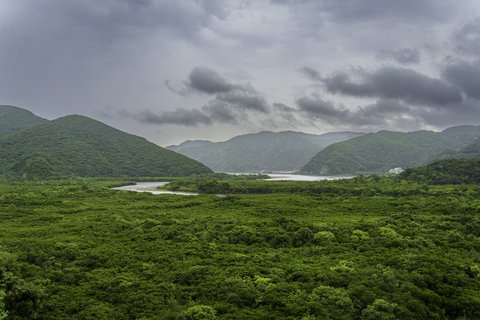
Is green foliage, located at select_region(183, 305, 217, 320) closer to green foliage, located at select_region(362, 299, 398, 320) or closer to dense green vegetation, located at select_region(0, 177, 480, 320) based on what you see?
dense green vegetation, located at select_region(0, 177, 480, 320)

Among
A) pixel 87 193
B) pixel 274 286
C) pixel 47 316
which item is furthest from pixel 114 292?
pixel 87 193

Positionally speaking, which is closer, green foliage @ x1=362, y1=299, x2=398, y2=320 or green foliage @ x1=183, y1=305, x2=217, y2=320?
green foliage @ x1=183, y1=305, x2=217, y2=320

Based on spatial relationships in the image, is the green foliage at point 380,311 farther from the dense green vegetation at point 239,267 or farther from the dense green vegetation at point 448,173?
the dense green vegetation at point 448,173

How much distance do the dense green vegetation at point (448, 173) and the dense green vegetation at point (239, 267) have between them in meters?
85.4

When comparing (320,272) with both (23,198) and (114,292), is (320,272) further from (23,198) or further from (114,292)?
(23,198)

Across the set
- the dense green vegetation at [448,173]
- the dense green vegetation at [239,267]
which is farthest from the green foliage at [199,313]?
the dense green vegetation at [448,173]

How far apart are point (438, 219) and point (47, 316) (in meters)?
56.5

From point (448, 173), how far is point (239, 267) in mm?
137612

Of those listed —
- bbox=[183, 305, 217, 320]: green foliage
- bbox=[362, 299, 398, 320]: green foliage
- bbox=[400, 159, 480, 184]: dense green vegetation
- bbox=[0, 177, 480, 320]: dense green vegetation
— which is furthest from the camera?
bbox=[400, 159, 480, 184]: dense green vegetation

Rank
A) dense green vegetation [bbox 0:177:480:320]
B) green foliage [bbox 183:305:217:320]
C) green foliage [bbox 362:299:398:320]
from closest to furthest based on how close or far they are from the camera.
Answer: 1. green foliage [bbox 183:305:217:320]
2. green foliage [bbox 362:299:398:320]
3. dense green vegetation [bbox 0:177:480:320]

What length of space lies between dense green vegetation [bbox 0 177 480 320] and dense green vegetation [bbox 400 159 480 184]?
85.4 metres

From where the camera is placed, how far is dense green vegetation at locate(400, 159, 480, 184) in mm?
137625

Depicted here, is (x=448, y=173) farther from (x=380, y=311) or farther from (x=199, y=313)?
(x=199, y=313)

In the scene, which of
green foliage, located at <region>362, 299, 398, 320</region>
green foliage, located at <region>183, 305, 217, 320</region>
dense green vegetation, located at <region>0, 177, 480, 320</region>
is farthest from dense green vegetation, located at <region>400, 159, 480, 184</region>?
green foliage, located at <region>183, 305, 217, 320</region>
